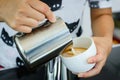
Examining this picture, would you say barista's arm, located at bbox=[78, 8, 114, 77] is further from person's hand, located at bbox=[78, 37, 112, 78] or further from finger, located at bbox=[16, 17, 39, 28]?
finger, located at bbox=[16, 17, 39, 28]

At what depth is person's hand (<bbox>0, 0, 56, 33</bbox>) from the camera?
37 centimetres

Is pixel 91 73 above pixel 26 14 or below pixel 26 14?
below

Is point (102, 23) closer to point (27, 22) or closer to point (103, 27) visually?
point (103, 27)

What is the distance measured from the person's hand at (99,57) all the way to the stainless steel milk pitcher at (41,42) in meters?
0.07

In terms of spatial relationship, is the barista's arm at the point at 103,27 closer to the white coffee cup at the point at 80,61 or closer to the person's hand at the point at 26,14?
the white coffee cup at the point at 80,61

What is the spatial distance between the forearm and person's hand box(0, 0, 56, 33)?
308 mm

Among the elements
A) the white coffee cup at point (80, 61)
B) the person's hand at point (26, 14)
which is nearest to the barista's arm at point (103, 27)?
the white coffee cup at point (80, 61)

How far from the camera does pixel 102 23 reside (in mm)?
688

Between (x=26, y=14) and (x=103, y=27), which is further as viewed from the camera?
(x=103, y=27)

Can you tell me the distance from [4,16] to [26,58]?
8 centimetres

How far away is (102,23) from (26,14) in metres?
0.36

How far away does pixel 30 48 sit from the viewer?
0.38 meters

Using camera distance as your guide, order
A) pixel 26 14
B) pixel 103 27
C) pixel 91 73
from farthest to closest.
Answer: pixel 103 27
pixel 91 73
pixel 26 14

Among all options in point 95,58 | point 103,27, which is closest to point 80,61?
point 95,58
